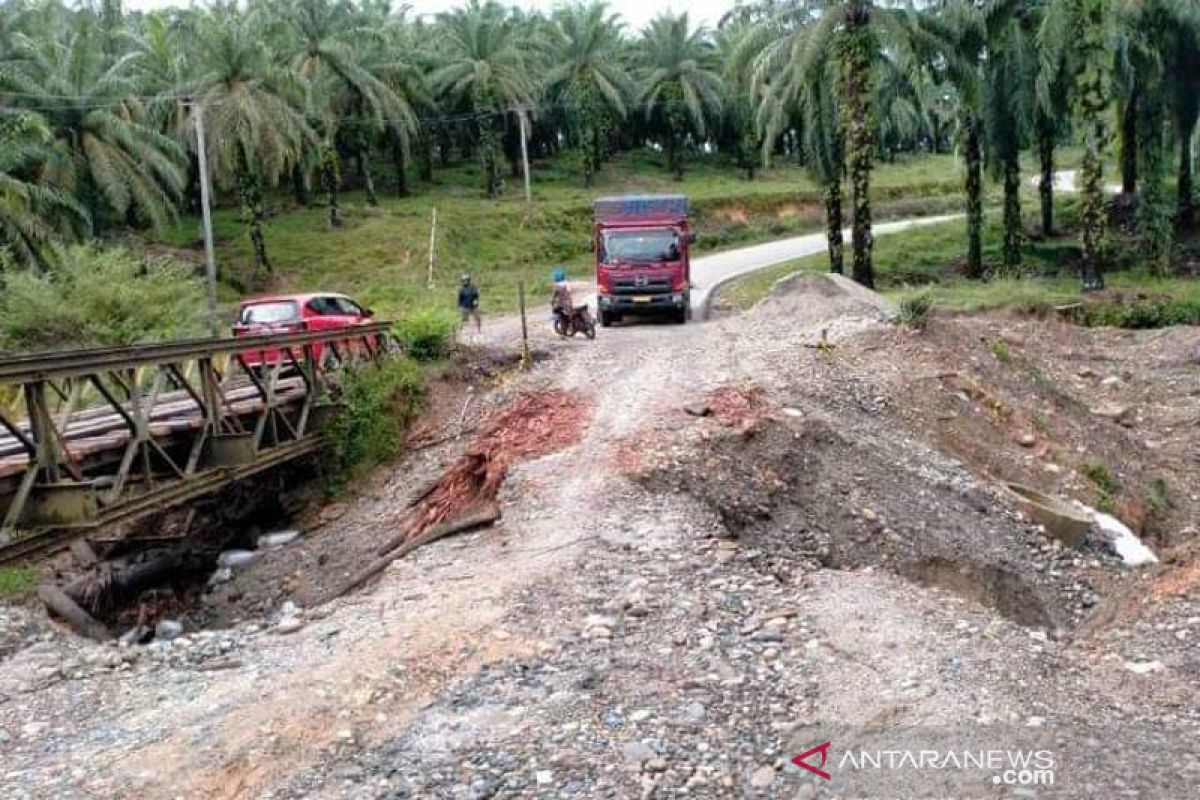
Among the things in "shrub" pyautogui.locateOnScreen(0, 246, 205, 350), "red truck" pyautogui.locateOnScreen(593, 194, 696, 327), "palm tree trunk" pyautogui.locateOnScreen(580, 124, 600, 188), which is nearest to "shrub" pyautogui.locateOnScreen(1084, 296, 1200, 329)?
"red truck" pyautogui.locateOnScreen(593, 194, 696, 327)

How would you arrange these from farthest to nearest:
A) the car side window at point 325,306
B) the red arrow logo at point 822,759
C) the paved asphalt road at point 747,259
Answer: the paved asphalt road at point 747,259
the car side window at point 325,306
the red arrow logo at point 822,759

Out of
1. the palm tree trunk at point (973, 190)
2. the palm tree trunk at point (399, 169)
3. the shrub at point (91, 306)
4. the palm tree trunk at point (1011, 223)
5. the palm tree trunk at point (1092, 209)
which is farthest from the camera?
the palm tree trunk at point (399, 169)

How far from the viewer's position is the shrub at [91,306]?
24.3 m

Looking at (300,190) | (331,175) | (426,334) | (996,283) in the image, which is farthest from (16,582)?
(300,190)

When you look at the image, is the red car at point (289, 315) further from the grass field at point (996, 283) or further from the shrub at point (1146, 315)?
the shrub at point (1146, 315)

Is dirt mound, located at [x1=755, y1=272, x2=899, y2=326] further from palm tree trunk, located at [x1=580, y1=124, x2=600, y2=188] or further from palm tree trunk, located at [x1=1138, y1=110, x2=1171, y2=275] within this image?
palm tree trunk, located at [x1=580, y1=124, x2=600, y2=188]

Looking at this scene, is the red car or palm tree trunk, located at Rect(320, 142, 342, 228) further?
palm tree trunk, located at Rect(320, 142, 342, 228)

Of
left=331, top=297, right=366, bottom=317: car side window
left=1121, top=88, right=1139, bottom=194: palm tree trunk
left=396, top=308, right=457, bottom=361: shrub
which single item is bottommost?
left=396, top=308, right=457, bottom=361: shrub

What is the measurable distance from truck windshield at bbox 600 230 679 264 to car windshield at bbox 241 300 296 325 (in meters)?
7.76

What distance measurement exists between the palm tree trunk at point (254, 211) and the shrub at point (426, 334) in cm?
2262

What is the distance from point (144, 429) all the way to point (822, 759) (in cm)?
744

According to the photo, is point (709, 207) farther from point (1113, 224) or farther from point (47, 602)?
point (47, 602)

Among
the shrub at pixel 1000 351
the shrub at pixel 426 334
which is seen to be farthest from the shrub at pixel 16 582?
the shrub at pixel 1000 351

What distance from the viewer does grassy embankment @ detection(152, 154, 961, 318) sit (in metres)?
39.0
